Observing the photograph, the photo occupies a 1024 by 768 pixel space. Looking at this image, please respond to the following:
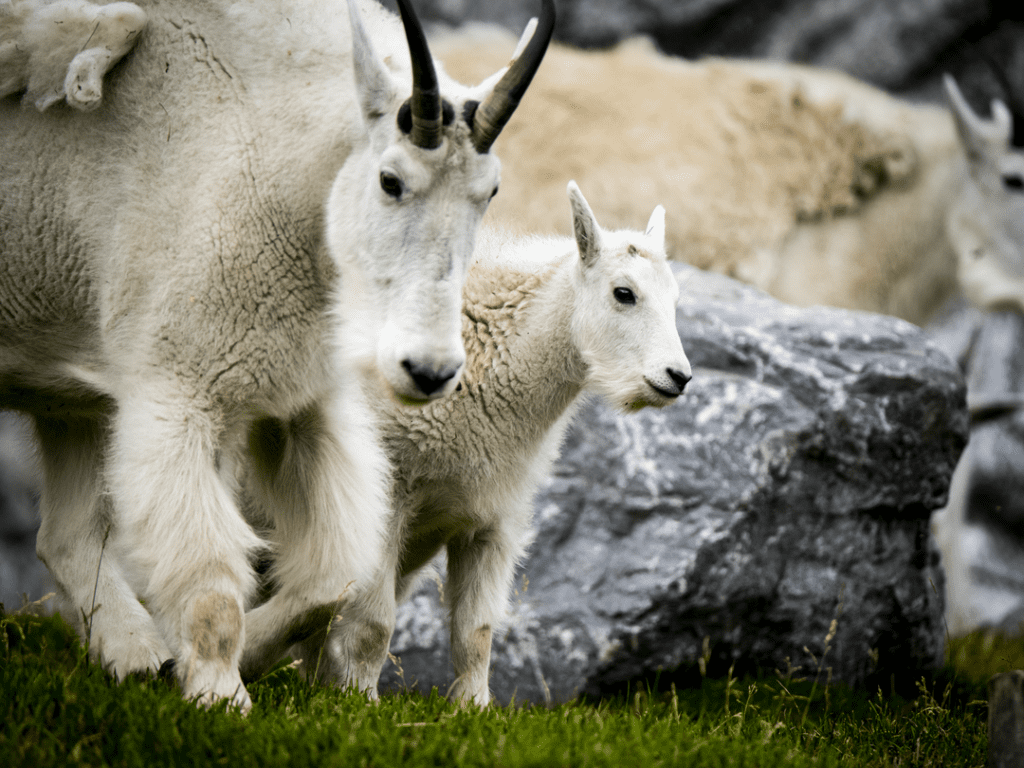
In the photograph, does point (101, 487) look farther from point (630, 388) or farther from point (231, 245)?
point (630, 388)

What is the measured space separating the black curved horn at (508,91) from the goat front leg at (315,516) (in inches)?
50.4

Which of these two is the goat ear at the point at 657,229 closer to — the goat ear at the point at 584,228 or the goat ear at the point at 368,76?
the goat ear at the point at 584,228

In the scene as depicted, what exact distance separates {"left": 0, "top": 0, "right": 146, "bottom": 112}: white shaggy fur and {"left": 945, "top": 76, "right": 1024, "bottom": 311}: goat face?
26.7ft

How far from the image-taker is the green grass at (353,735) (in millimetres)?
2744

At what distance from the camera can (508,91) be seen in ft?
10.3

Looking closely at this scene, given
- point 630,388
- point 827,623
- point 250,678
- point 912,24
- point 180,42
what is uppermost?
point 912,24

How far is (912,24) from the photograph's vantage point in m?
11.8

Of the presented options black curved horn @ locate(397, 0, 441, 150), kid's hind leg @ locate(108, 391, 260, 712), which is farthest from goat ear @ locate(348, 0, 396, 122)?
kid's hind leg @ locate(108, 391, 260, 712)

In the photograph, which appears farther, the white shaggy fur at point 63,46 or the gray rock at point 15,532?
the gray rock at point 15,532

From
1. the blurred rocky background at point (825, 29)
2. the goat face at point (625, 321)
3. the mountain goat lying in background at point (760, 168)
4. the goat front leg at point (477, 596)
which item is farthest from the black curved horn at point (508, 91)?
the blurred rocky background at point (825, 29)

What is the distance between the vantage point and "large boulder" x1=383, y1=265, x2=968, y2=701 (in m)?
5.49

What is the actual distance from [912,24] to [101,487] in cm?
1119

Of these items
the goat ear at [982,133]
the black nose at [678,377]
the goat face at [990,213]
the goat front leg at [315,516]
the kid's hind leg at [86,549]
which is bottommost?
the kid's hind leg at [86,549]

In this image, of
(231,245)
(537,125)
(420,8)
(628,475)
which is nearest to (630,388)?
(628,475)
